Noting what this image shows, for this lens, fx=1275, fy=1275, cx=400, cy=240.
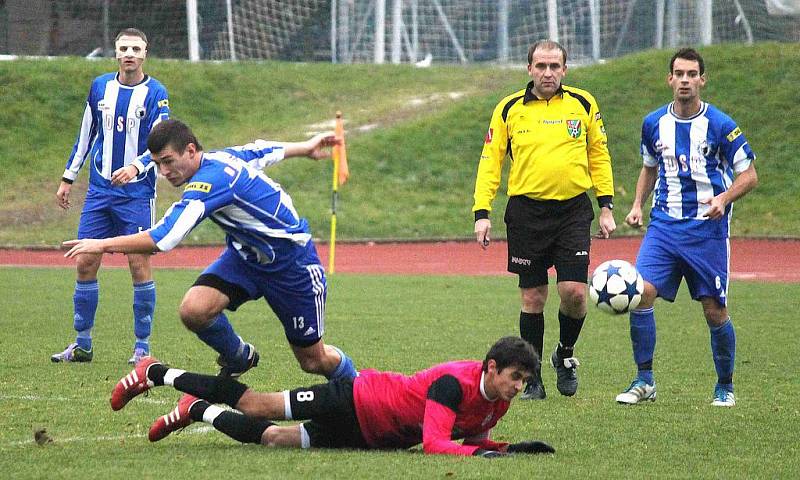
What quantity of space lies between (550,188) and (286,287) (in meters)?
2.14

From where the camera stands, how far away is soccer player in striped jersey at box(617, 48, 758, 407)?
7.88 metres

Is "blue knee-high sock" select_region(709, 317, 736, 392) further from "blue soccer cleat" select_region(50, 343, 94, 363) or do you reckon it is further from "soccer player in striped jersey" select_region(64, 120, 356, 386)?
"blue soccer cleat" select_region(50, 343, 94, 363)

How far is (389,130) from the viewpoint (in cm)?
2950

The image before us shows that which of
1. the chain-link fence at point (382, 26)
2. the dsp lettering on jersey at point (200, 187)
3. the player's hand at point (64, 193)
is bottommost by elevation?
the player's hand at point (64, 193)

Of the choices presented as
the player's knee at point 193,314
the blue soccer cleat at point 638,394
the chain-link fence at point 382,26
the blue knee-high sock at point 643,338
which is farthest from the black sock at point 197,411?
the chain-link fence at point 382,26

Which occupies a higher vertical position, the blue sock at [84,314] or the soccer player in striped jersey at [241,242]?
the soccer player in striped jersey at [241,242]

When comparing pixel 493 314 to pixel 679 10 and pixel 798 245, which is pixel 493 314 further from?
pixel 679 10

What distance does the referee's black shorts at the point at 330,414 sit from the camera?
612cm

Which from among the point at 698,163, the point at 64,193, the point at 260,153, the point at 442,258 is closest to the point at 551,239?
the point at 698,163

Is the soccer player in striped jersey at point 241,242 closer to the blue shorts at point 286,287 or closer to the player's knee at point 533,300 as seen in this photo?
the blue shorts at point 286,287

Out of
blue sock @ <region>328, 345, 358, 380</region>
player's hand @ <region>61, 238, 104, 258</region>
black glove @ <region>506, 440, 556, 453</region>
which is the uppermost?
player's hand @ <region>61, 238, 104, 258</region>

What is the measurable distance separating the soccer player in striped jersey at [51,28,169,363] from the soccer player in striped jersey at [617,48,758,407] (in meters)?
3.60

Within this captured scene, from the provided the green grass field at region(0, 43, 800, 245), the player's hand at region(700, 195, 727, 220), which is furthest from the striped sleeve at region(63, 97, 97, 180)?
the green grass field at region(0, 43, 800, 245)

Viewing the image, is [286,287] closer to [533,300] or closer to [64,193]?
[533,300]
